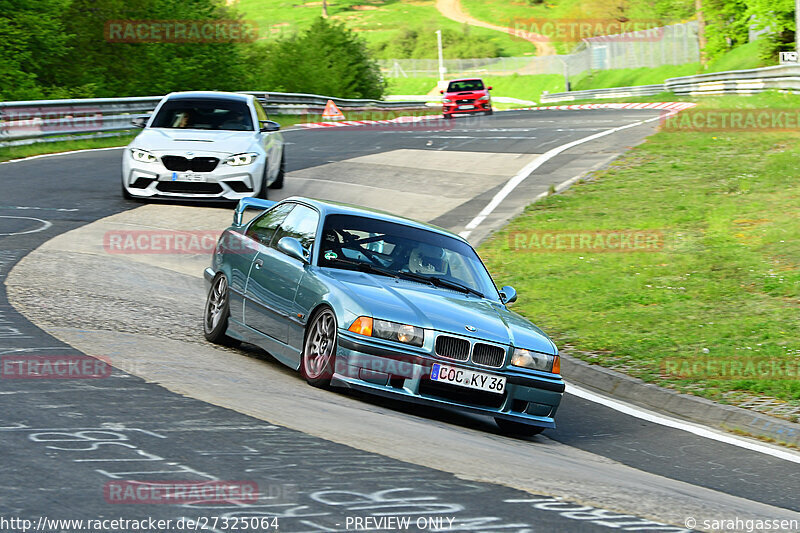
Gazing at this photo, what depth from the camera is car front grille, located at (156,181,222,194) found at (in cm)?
1631

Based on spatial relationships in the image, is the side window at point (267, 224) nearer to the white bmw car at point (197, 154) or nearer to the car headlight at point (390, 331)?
the car headlight at point (390, 331)

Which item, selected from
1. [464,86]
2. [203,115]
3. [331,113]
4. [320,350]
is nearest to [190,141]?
[203,115]

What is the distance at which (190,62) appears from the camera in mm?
46281

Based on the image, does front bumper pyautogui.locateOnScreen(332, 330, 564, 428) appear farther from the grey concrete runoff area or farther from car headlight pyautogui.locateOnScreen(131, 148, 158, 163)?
car headlight pyautogui.locateOnScreen(131, 148, 158, 163)

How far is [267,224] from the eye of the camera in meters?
9.55

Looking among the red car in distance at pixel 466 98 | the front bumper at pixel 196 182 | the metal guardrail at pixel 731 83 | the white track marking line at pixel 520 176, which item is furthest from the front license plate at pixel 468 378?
the red car in distance at pixel 466 98

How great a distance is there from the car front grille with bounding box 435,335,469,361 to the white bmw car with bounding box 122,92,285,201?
964cm

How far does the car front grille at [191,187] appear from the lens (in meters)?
16.3

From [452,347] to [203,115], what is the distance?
36.1 feet

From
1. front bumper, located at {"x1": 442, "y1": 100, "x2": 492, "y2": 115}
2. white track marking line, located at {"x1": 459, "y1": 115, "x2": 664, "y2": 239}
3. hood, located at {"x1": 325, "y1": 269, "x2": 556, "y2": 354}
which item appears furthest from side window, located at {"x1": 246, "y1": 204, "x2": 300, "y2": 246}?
front bumper, located at {"x1": 442, "y1": 100, "x2": 492, "y2": 115}

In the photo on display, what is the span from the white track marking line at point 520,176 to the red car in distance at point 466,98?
15.2 meters

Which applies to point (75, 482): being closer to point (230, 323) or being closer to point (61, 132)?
point (230, 323)

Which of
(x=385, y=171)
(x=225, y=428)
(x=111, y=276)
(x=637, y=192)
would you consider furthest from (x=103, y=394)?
(x=385, y=171)

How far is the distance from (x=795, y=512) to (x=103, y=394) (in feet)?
13.3
